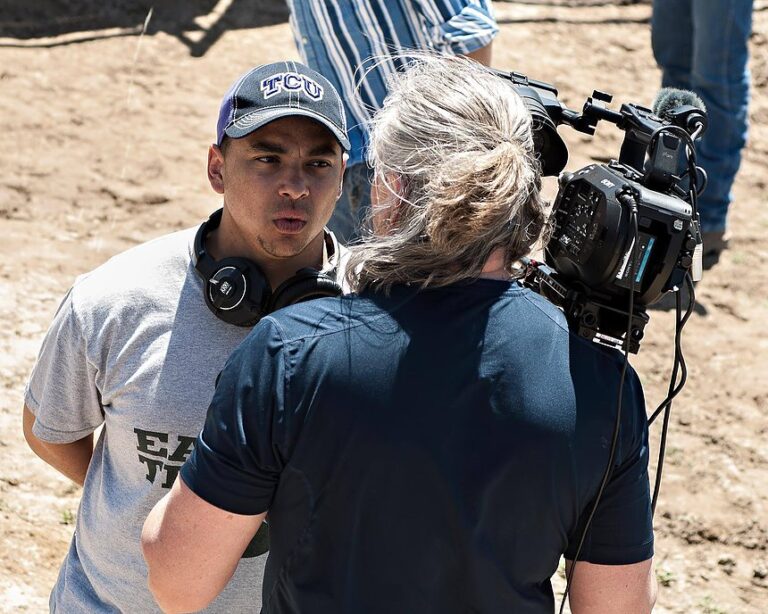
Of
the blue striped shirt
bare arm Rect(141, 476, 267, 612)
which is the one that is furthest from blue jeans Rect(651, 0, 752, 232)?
bare arm Rect(141, 476, 267, 612)

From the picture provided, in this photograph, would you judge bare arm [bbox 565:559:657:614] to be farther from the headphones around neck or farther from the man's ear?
the man's ear

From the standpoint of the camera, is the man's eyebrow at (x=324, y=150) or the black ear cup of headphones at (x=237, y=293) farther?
the man's eyebrow at (x=324, y=150)

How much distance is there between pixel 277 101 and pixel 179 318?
41 centimetres

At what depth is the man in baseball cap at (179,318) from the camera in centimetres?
185

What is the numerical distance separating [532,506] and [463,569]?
0.42 ft

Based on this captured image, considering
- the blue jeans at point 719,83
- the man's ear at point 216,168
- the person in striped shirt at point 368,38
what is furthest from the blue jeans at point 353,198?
the blue jeans at point 719,83

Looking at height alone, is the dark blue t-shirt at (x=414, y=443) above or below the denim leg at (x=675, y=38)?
above

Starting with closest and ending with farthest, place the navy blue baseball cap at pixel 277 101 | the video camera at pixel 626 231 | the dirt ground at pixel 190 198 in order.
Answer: the video camera at pixel 626 231
the navy blue baseball cap at pixel 277 101
the dirt ground at pixel 190 198

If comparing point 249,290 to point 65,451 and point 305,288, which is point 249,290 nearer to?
point 305,288

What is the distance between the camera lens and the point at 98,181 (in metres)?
5.64

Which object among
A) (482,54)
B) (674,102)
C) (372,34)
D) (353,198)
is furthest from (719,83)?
(674,102)

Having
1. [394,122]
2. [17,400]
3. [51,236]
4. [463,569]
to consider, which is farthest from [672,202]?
[51,236]

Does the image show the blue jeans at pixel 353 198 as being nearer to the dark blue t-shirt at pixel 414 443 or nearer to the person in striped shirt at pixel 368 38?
the person in striped shirt at pixel 368 38

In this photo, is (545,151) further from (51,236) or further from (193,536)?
(51,236)
